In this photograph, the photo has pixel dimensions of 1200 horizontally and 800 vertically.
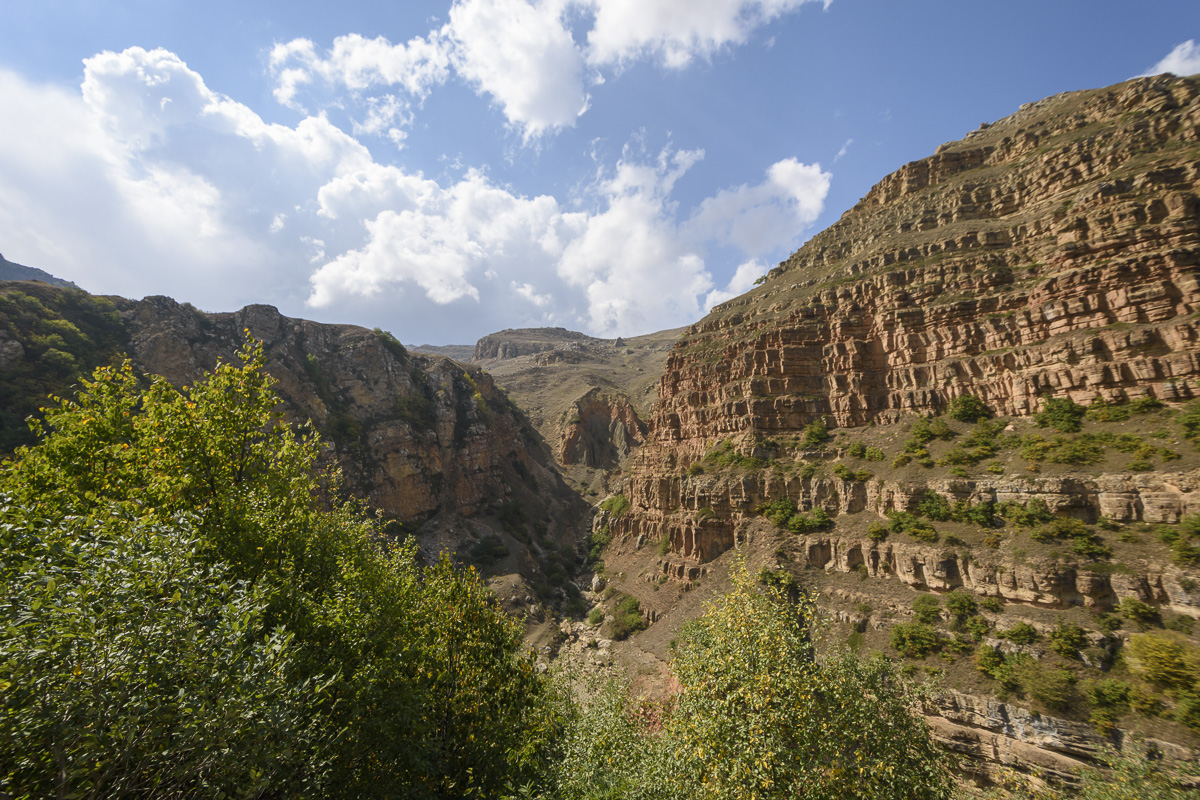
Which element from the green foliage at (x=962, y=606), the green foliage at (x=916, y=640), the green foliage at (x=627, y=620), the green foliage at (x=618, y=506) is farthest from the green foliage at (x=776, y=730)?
the green foliage at (x=618, y=506)

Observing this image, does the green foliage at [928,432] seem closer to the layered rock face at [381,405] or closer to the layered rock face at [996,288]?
the layered rock face at [996,288]

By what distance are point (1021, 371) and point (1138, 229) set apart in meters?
15.4

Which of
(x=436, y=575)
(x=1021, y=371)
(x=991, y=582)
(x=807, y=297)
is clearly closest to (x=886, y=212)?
(x=807, y=297)

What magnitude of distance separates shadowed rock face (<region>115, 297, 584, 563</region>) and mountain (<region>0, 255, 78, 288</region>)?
581 ft

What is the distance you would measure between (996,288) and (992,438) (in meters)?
18.0

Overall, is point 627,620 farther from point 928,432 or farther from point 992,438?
point 992,438

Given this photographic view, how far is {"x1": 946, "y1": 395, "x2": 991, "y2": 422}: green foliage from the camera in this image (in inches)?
1689

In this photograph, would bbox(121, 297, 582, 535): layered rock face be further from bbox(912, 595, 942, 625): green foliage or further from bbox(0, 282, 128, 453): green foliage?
bbox(912, 595, 942, 625): green foliage

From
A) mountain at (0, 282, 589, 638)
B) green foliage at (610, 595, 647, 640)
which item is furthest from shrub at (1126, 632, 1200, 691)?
mountain at (0, 282, 589, 638)

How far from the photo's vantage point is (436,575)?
1992 cm

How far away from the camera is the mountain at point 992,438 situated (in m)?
27.1

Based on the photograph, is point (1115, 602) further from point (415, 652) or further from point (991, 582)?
point (415, 652)

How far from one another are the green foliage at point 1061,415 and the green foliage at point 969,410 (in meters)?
4.29

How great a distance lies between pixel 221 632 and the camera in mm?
9266
